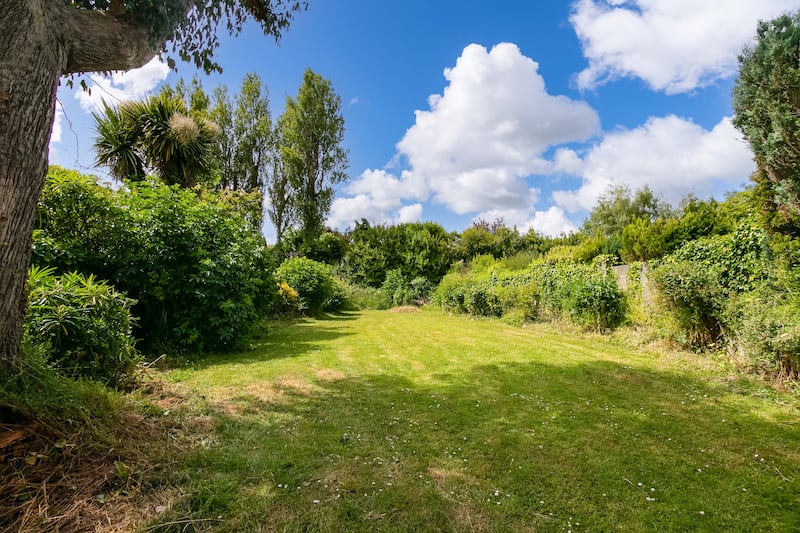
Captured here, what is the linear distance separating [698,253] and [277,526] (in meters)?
7.57

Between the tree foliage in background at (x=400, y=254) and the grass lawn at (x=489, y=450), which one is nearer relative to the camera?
the grass lawn at (x=489, y=450)

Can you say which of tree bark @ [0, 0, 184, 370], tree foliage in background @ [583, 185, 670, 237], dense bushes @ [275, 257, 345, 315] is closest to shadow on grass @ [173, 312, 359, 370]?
dense bushes @ [275, 257, 345, 315]

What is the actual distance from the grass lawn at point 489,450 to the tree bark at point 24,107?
1.63 meters

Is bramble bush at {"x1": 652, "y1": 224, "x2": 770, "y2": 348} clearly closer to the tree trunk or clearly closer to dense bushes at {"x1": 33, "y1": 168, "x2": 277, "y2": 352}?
dense bushes at {"x1": 33, "y1": 168, "x2": 277, "y2": 352}

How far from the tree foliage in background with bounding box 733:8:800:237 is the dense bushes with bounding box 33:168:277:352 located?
812 centimetres

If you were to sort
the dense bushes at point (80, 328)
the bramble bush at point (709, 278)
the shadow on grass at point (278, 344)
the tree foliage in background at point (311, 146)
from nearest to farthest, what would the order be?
the dense bushes at point (80, 328)
the bramble bush at point (709, 278)
the shadow on grass at point (278, 344)
the tree foliage in background at point (311, 146)

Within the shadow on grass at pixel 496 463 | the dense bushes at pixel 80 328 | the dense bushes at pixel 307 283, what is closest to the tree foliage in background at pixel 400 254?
the dense bushes at pixel 307 283

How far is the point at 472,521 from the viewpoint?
205cm

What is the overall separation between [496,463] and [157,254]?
233 inches

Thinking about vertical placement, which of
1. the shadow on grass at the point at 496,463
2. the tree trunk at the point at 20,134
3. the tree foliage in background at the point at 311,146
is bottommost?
the shadow on grass at the point at 496,463

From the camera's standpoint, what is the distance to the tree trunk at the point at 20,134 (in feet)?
7.06

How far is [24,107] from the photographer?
2213 mm

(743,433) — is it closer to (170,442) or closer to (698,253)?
(698,253)

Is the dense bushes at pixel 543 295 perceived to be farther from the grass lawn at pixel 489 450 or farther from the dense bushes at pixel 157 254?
the dense bushes at pixel 157 254
